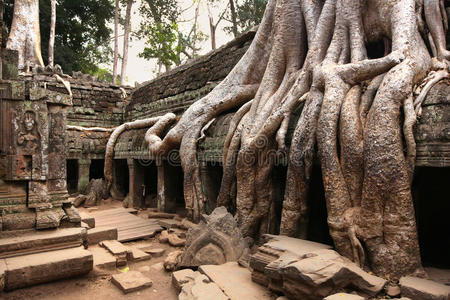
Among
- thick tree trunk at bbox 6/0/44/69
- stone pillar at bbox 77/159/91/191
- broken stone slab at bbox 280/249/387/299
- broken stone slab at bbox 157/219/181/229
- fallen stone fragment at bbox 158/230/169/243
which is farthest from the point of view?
thick tree trunk at bbox 6/0/44/69

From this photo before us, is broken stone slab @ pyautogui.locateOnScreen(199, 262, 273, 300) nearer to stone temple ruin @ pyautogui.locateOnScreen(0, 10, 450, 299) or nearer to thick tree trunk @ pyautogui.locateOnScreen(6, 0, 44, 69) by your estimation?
stone temple ruin @ pyautogui.locateOnScreen(0, 10, 450, 299)

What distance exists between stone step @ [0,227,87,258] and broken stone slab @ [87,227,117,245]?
0.69 metres

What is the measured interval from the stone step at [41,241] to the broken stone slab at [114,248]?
48 cm

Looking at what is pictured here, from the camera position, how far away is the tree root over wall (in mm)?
2857

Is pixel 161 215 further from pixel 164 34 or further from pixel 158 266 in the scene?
pixel 164 34

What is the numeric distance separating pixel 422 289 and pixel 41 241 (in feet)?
12.6

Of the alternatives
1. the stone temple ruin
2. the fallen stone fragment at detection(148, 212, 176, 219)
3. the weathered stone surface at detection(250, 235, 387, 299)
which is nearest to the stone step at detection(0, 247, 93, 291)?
the stone temple ruin

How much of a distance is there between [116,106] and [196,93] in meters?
5.53

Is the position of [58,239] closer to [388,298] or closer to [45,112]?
[45,112]

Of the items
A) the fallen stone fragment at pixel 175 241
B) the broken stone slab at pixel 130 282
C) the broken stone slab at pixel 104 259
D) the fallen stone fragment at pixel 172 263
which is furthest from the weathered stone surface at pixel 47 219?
the fallen stone fragment at pixel 175 241

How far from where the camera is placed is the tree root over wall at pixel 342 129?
286 centimetres

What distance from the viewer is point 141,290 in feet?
11.4

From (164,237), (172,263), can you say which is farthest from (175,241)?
(172,263)

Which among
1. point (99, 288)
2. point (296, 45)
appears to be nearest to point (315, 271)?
point (99, 288)
